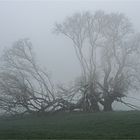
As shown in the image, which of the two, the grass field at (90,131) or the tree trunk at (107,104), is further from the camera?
the tree trunk at (107,104)

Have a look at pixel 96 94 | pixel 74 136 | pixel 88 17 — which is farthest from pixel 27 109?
pixel 74 136

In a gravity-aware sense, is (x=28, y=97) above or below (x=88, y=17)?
below

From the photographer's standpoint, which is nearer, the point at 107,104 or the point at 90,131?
the point at 90,131

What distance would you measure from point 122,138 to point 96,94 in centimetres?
1371

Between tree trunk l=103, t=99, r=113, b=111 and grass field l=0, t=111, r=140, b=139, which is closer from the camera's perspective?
grass field l=0, t=111, r=140, b=139

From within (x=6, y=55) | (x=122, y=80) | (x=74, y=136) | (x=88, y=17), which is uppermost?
(x=88, y=17)

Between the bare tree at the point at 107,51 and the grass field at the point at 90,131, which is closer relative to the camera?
the grass field at the point at 90,131

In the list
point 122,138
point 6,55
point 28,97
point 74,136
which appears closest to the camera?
point 122,138

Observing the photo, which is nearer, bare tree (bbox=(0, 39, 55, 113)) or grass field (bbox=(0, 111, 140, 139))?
grass field (bbox=(0, 111, 140, 139))

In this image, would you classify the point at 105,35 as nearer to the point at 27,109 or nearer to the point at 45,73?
the point at 45,73

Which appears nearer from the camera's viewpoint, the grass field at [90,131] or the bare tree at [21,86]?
the grass field at [90,131]

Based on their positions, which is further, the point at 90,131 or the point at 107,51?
the point at 107,51

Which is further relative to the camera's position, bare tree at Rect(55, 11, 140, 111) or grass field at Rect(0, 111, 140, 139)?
bare tree at Rect(55, 11, 140, 111)

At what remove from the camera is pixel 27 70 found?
27.6 m
